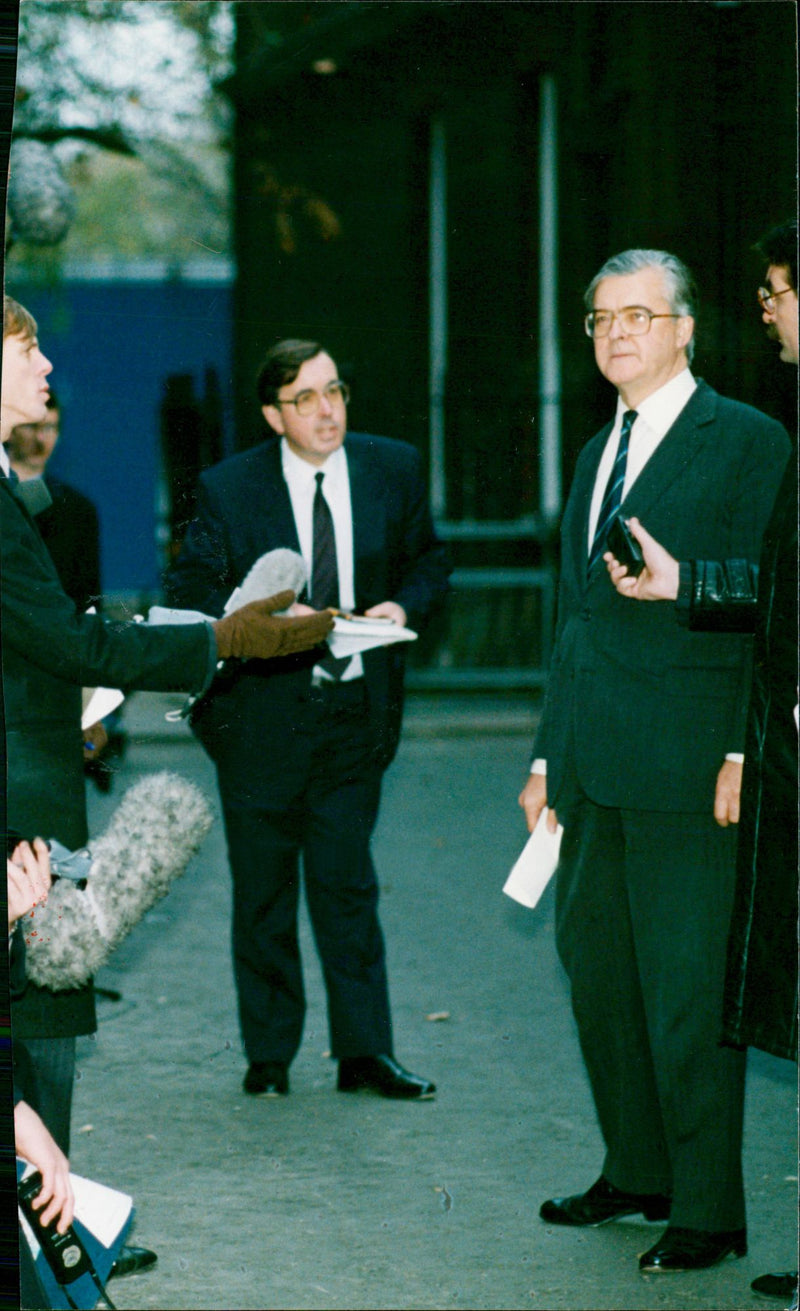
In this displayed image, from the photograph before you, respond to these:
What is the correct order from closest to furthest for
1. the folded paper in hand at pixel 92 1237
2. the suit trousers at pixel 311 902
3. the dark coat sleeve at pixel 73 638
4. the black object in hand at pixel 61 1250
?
1. the black object in hand at pixel 61 1250
2. the folded paper in hand at pixel 92 1237
3. the dark coat sleeve at pixel 73 638
4. the suit trousers at pixel 311 902

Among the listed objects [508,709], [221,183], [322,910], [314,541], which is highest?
[221,183]

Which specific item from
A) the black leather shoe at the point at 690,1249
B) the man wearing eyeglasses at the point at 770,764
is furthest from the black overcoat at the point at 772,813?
the black leather shoe at the point at 690,1249

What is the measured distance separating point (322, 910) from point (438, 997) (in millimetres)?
1110

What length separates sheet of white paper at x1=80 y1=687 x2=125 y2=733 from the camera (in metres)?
4.01

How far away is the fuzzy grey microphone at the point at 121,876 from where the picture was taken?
3.68 meters

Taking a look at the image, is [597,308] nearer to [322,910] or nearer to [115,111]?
[115,111]

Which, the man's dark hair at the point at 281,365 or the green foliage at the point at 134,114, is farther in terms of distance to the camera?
the man's dark hair at the point at 281,365

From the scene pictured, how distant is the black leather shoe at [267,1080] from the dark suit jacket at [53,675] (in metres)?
1.34

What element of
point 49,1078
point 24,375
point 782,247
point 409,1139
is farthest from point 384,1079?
point 782,247

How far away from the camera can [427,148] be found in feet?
12.4

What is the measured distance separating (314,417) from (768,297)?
0.88 meters

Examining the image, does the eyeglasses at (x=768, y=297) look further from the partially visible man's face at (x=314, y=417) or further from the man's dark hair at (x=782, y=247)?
the partially visible man's face at (x=314, y=417)

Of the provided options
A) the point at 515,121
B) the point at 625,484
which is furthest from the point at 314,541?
the point at 515,121

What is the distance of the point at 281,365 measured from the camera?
3.75 meters
